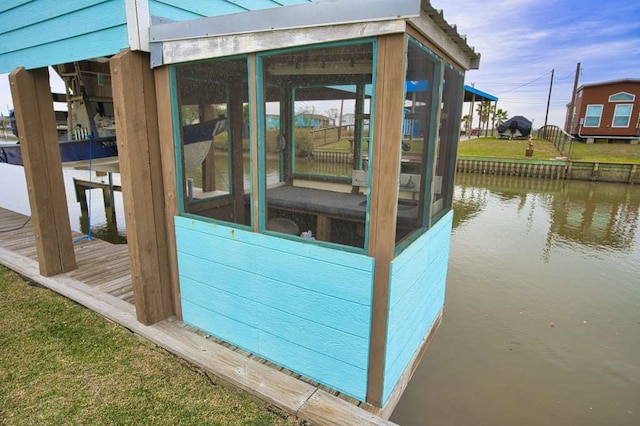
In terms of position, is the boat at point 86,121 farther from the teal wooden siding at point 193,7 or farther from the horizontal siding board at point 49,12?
the teal wooden siding at point 193,7

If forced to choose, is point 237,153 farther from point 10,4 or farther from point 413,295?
point 10,4

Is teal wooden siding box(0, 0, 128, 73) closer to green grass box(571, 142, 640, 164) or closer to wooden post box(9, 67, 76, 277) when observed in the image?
wooden post box(9, 67, 76, 277)

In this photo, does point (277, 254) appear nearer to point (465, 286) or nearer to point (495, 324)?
point (495, 324)

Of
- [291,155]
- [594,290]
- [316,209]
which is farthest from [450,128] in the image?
[594,290]

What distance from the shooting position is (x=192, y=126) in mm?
3090

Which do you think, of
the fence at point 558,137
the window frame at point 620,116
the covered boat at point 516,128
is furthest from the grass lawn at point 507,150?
the window frame at point 620,116

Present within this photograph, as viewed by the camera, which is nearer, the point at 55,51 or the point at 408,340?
the point at 408,340

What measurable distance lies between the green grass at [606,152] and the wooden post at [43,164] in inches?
847

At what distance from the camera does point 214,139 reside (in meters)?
3.39

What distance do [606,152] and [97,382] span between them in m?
25.2

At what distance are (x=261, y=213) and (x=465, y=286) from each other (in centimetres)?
460

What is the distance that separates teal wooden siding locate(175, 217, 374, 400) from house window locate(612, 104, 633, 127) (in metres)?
27.1

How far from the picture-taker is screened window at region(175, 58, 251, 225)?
2834 millimetres

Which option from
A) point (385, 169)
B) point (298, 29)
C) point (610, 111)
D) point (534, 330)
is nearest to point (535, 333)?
point (534, 330)
